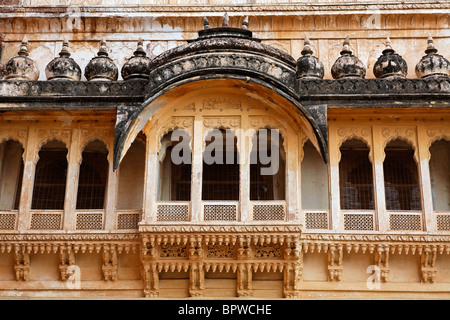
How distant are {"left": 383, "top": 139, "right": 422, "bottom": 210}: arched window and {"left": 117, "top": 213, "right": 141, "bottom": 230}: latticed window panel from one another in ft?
16.5

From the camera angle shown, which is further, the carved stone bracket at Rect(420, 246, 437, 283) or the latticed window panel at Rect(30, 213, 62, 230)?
the latticed window panel at Rect(30, 213, 62, 230)

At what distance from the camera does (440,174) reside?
569 inches

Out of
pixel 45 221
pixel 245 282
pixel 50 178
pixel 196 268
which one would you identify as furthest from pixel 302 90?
pixel 50 178

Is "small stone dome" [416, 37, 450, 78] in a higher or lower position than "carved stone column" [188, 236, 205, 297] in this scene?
higher

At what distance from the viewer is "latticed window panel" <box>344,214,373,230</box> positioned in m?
13.2

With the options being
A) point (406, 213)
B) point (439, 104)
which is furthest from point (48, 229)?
point (439, 104)

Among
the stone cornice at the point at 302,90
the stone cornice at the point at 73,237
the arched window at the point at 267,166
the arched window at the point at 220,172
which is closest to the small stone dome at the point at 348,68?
the stone cornice at the point at 302,90

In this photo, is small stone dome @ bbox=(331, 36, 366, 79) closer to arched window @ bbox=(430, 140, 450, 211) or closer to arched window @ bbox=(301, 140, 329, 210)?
arched window @ bbox=(301, 140, 329, 210)

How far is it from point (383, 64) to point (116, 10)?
5.90 m

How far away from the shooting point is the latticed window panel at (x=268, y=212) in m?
12.9

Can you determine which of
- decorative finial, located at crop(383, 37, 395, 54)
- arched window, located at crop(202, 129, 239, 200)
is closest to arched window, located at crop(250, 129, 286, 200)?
arched window, located at crop(202, 129, 239, 200)

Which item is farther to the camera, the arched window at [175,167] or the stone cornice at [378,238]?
the arched window at [175,167]

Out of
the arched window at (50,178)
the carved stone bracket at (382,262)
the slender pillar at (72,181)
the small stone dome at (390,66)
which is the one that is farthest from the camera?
the arched window at (50,178)

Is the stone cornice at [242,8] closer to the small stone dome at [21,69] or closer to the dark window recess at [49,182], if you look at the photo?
the small stone dome at [21,69]
